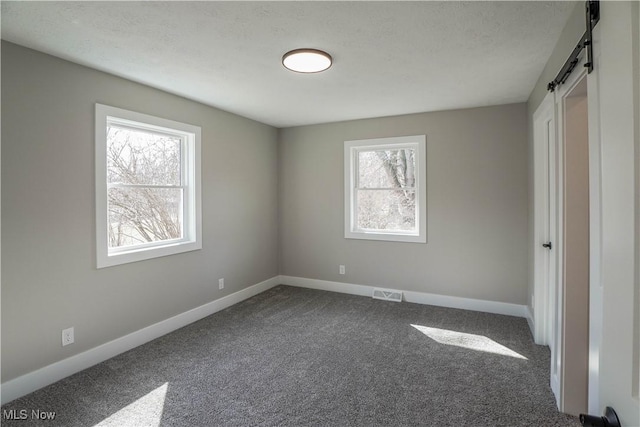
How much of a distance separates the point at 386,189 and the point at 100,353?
142 inches

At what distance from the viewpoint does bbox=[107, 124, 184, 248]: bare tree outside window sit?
3014 millimetres

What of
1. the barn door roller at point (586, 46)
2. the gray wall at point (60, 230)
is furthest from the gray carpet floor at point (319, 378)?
the barn door roller at point (586, 46)

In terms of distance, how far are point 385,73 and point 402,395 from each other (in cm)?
254

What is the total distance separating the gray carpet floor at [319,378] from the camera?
6.86 ft

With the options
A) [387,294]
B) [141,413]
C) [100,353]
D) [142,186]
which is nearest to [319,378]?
[141,413]

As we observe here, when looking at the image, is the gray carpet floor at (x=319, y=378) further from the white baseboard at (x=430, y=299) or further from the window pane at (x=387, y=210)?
the window pane at (x=387, y=210)

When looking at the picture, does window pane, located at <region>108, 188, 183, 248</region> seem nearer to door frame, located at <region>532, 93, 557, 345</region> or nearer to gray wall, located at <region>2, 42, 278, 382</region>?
gray wall, located at <region>2, 42, 278, 382</region>

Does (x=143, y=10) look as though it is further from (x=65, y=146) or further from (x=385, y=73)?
(x=385, y=73)

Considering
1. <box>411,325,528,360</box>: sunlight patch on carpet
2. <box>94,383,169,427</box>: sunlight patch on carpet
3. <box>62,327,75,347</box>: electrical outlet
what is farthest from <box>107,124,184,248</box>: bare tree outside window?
<box>411,325,528,360</box>: sunlight patch on carpet

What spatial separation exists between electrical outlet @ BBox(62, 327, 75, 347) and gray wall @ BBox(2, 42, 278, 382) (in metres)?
0.04

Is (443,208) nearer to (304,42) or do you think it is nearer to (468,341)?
(468,341)

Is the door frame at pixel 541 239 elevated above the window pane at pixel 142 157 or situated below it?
below

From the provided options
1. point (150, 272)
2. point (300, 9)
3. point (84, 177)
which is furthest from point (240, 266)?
point (300, 9)

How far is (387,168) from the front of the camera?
457cm
